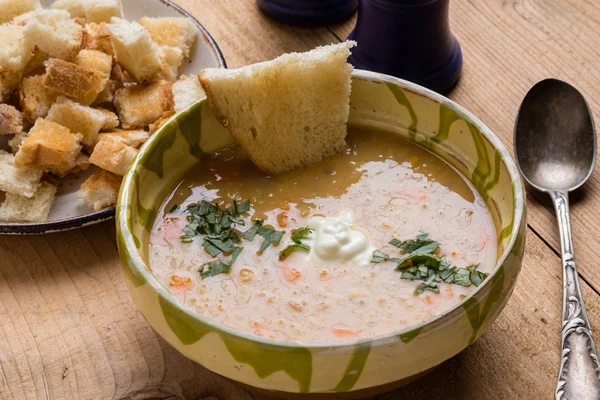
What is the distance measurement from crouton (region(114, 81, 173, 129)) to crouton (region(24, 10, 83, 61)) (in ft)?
0.54

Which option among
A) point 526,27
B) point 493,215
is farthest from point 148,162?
point 526,27

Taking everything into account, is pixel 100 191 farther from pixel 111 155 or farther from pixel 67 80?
pixel 67 80

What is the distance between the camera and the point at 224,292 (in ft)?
4.60

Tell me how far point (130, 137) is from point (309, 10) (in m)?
0.76

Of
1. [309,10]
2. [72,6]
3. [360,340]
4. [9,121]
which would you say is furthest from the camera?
[309,10]

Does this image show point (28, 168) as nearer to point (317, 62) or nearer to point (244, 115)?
point (244, 115)

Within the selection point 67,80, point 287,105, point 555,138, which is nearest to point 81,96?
point 67,80

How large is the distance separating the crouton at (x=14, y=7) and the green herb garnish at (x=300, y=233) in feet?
3.94

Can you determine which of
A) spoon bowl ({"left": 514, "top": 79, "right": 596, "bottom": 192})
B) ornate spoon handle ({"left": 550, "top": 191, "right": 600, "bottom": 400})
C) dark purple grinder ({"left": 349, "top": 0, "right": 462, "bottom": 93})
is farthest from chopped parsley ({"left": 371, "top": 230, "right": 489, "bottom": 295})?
dark purple grinder ({"left": 349, "top": 0, "right": 462, "bottom": 93})

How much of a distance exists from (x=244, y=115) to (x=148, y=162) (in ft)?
0.74

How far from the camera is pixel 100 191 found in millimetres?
1790

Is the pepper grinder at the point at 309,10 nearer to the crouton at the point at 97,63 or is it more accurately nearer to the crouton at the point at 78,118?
the crouton at the point at 97,63

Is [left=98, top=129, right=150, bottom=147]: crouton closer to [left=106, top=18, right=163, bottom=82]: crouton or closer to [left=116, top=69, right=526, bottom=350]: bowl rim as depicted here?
[left=106, top=18, right=163, bottom=82]: crouton

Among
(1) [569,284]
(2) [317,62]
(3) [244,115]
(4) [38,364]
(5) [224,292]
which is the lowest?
(4) [38,364]
